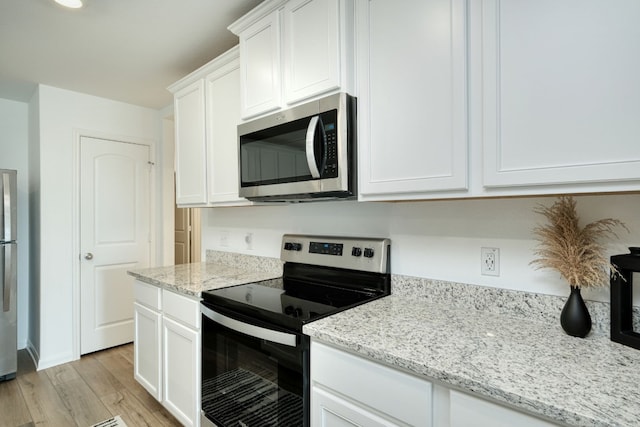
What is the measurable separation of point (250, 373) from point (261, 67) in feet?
4.77

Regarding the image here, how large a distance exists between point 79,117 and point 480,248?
342 cm

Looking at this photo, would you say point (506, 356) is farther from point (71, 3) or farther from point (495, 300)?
point (71, 3)

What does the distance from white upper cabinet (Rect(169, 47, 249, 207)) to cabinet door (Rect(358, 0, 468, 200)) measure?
0.95m

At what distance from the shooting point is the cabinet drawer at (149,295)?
2.04 metres

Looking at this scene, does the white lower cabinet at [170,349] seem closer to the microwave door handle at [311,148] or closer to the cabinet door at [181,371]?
the cabinet door at [181,371]

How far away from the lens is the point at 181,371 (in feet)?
6.08

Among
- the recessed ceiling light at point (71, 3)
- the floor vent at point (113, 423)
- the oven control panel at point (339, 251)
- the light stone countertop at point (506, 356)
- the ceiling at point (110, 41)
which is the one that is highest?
the ceiling at point (110, 41)

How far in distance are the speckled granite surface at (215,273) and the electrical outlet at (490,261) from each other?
1212mm

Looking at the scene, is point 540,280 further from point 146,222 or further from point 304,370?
point 146,222

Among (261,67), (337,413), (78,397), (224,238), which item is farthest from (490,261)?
(78,397)

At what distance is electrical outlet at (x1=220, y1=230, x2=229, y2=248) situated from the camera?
2.62m

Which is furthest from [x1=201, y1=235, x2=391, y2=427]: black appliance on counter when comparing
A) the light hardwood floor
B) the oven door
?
the light hardwood floor

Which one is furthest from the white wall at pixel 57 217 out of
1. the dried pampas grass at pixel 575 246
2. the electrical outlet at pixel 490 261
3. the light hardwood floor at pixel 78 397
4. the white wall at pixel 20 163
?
the dried pampas grass at pixel 575 246

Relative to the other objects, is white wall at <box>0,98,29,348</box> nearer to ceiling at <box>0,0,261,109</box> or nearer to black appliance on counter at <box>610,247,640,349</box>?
ceiling at <box>0,0,261,109</box>
